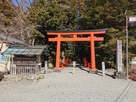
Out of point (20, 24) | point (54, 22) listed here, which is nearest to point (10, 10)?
point (20, 24)

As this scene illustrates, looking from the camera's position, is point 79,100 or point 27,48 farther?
point 27,48

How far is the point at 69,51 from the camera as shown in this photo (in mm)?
19938

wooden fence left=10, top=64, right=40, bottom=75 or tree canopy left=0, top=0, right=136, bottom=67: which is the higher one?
tree canopy left=0, top=0, right=136, bottom=67

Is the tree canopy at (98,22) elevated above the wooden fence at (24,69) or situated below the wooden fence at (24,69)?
above

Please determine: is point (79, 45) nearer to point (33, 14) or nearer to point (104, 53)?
point (104, 53)

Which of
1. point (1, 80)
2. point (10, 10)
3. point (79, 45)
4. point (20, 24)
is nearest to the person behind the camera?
point (1, 80)

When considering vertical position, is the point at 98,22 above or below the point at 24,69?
above

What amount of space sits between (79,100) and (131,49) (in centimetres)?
1332

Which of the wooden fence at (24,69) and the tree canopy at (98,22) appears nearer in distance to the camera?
the wooden fence at (24,69)

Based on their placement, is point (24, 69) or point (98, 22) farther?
point (98, 22)

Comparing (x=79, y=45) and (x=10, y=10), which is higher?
(x=10, y=10)

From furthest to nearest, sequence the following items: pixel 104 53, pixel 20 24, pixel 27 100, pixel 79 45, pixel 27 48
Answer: pixel 79 45, pixel 20 24, pixel 104 53, pixel 27 48, pixel 27 100

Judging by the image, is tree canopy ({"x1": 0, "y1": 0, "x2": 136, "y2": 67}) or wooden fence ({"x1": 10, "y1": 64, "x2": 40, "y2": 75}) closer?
wooden fence ({"x1": 10, "y1": 64, "x2": 40, "y2": 75})

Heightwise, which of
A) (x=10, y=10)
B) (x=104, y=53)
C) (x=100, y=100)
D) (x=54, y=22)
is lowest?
(x=100, y=100)
